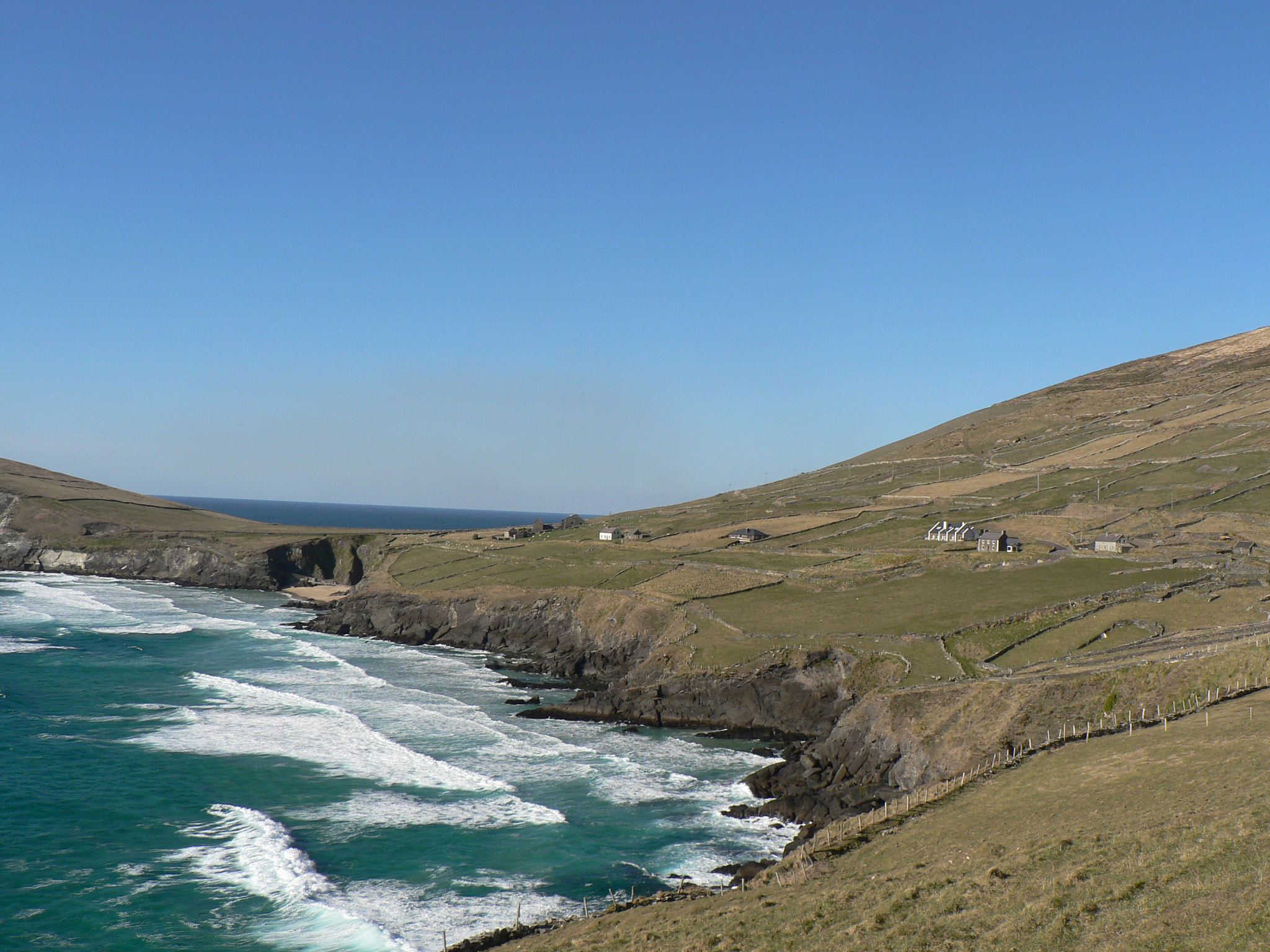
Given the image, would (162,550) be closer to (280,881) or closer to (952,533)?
(952,533)

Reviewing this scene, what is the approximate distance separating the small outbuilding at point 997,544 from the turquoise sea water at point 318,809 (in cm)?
5492

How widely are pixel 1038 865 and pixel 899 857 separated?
20.1 feet

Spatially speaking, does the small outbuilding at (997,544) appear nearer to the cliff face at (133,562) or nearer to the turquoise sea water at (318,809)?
the turquoise sea water at (318,809)

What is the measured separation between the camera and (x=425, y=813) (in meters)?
48.3

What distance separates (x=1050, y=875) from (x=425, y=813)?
35205mm

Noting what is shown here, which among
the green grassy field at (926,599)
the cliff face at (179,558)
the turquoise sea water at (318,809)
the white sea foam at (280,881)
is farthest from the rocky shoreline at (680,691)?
the cliff face at (179,558)

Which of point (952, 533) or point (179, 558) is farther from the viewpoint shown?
point (179, 558)

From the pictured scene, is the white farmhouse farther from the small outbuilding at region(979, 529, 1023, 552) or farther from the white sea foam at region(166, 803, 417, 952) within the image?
the white sea foam at region(166, 803, 417, 952)

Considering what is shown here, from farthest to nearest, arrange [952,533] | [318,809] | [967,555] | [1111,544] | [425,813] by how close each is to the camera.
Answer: [952,533]
[967,555]
[1111,544]
[318,809]
[425,813]

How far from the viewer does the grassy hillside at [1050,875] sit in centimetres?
2042

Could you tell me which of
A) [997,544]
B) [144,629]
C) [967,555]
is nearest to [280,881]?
[967,555]

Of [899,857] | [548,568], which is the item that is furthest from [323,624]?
[899,857]

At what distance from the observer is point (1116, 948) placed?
751 inches

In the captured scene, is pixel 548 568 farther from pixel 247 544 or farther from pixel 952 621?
pixel 247 544
